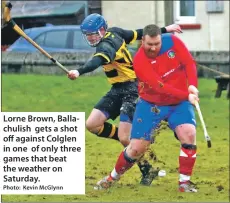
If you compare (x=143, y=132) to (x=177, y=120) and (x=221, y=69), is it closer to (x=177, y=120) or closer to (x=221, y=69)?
(x=177, y=120)

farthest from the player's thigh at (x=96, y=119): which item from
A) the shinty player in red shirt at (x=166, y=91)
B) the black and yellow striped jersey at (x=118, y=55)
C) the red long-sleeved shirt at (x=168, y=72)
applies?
the red long-sleeved shirt at (x=168, y=72)

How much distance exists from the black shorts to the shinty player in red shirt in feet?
2.19

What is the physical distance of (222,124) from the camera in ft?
60.2

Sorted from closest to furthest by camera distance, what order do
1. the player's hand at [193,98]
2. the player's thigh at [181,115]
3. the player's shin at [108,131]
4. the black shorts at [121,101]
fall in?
1. the player's hand at [193,98]
2. the player's thigh at [181,115]
3. the black shorts at [121,101]
4. the player's shin at [108,131]

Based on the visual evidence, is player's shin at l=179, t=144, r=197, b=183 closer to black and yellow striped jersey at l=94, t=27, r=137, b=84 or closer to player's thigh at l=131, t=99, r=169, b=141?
player's thigh at l=131, t=99, r=169, b=141

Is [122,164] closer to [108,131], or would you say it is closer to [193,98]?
[108,131]

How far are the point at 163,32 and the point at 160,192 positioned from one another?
197cm

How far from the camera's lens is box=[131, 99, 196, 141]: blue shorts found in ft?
36.3

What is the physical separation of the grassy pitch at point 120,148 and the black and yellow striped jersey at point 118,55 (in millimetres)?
1247

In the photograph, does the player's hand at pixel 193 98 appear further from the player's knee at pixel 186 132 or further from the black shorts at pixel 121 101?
the black shorts at pixel 121 101

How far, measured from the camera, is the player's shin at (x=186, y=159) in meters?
11.1

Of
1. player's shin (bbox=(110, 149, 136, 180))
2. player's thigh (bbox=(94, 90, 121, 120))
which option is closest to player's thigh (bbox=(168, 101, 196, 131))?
player's shin (bbox=(110, 149, 136, 180))

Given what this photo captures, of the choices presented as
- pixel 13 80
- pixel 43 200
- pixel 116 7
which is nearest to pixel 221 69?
pixel 13 80
